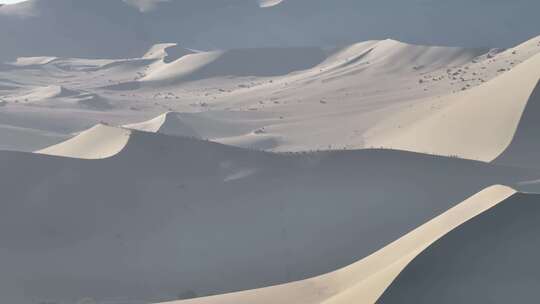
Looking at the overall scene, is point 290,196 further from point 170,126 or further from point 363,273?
point 170,126

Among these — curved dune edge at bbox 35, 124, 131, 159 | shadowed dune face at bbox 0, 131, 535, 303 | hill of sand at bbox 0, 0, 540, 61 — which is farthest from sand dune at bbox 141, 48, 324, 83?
shadowed dune face at bbox 0, 131, 535, 303

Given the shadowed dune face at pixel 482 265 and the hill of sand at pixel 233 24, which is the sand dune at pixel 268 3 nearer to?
the hill of sand at pixel 233 24

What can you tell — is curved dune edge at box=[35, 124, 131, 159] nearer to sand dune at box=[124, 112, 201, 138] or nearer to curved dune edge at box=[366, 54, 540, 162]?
sand dune at box=[124, 112, 201, 138]

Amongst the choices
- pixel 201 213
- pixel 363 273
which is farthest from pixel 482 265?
pixel 201 213

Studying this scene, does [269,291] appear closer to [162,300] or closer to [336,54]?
[162,300]

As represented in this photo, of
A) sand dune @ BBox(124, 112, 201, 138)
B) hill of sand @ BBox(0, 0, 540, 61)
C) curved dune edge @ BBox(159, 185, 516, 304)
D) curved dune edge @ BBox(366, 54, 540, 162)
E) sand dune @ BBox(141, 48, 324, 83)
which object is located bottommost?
curved dune edge @ BBox(159, 185, 516, 304)

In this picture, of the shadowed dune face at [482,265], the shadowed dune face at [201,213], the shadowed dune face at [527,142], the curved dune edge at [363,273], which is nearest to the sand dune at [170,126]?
the shadowed dune face at [201,213]
